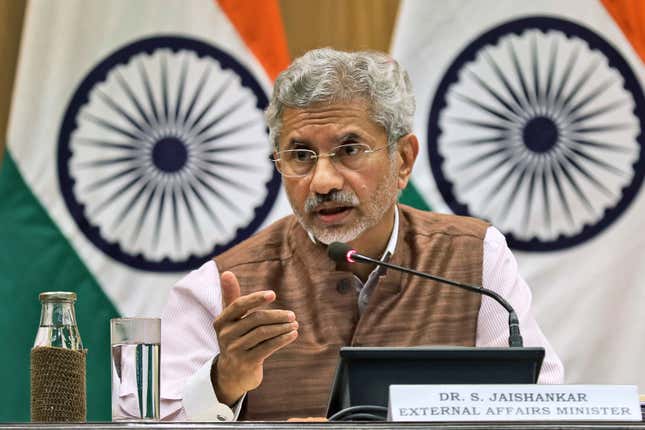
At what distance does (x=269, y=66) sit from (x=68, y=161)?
692 millimetres

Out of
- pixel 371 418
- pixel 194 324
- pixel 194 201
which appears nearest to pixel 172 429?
pixel 371 418

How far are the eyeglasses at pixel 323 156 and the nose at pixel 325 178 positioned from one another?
2 centimetres

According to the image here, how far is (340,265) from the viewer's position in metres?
2.55

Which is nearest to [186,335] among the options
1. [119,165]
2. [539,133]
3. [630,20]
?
[119,165]

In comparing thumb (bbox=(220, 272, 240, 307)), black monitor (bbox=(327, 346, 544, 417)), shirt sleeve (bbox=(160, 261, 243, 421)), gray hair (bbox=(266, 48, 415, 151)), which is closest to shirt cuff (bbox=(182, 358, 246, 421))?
shirt sleeve (bbox=(160, 261, 243, 421))

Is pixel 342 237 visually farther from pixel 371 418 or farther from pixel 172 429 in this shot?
pixel 172 429

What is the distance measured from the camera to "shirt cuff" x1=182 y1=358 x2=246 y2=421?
2037 millimetres

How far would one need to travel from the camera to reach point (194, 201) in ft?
10.5

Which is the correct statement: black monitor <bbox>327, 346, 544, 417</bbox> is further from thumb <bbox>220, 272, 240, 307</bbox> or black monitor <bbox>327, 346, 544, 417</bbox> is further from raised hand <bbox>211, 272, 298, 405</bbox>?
thumb <bbox>220, 272, 240, 307</bbox>

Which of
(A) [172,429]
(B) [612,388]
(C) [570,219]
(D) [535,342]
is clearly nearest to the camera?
(A) [172,429]

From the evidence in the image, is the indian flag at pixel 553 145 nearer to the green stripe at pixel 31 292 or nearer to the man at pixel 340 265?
the man at pixel 340 265

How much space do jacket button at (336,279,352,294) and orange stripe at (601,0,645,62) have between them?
1356 mm

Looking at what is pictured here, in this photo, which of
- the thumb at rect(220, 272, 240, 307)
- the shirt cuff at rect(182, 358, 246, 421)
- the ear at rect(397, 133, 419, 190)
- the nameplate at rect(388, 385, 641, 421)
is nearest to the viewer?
the nameplate at rect(388, 385, 641, 421)

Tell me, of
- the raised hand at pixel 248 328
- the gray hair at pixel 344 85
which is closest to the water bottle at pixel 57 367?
the raised hand at pixel 248 328
